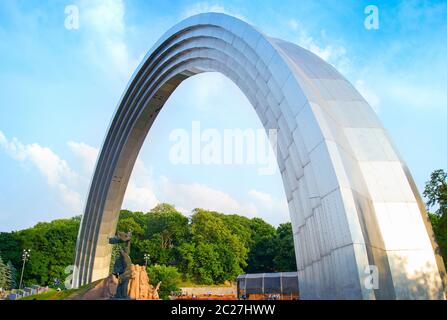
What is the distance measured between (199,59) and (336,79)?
11161 millimetres

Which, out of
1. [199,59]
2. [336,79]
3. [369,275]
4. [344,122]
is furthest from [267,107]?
[199,59]

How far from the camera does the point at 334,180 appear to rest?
7.87m

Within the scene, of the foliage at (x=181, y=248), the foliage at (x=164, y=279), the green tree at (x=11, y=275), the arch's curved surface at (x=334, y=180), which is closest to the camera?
the arch's curved surface at (x=334, y=180)

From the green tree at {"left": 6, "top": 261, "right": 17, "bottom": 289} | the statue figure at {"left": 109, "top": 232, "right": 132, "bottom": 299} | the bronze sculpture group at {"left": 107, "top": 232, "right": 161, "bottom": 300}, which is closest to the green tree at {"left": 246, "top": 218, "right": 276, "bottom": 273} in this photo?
the green tree at {"left": 6, "top": 261, "right": 17, "bottom": 289}

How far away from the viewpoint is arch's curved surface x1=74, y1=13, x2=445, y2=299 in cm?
754

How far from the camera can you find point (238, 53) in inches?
586

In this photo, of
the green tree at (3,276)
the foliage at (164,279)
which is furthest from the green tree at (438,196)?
the green tree at (3,276)

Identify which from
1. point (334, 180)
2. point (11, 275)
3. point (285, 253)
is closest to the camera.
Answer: point (334, 180)

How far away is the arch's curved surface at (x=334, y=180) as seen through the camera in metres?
7.54

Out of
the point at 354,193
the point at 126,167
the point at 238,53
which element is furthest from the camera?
the point at 126,167

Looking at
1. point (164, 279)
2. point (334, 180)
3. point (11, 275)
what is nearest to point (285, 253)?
point (164, 279)

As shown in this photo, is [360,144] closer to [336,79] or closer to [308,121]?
[308,121]

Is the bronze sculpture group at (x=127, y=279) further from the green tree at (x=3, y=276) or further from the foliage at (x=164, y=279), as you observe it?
the green tree at (x=3, y=276)

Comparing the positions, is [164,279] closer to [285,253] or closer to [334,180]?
[285,253]
